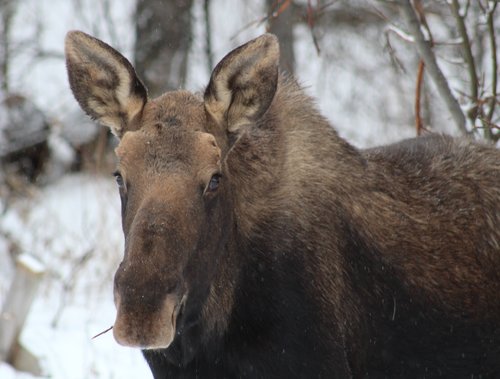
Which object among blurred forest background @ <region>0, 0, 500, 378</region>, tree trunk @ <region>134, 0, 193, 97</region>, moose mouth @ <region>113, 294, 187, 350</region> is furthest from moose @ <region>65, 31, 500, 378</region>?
tree trunk @ <region>134, 0, 193, 97</region>

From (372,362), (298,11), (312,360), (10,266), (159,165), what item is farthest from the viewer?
(298,11)

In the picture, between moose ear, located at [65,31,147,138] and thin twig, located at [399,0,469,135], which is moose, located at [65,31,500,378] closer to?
moose ear, located at [65,31,147,138]

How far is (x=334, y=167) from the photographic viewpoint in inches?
209

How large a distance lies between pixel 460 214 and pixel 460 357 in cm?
79

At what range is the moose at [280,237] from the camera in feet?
14.2

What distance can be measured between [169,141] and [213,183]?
0.93ft

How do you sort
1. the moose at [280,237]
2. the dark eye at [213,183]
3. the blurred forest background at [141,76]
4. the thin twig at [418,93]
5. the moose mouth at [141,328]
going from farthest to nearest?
the blurred forest background at [141,76] < the thin twig at [418,93] < the dark eye at [213,183] < the moose at [280,237] < the moose mouth at [141,328]

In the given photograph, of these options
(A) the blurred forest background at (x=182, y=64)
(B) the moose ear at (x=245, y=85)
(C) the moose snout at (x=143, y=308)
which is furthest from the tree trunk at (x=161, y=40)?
(C) the moose snout at (x=143, y=308)

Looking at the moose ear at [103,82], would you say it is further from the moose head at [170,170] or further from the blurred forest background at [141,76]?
the blurred forest background at [141,76]

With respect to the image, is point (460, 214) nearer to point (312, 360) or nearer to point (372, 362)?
point (372, 362)

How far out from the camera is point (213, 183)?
14.9 feet

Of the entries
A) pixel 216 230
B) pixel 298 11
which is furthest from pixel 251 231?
pixel 298 11

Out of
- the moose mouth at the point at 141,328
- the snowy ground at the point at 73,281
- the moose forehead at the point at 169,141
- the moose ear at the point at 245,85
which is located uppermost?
the moose ear at the point at 245,85

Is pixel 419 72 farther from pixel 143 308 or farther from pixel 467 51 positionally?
pixel 143 308
